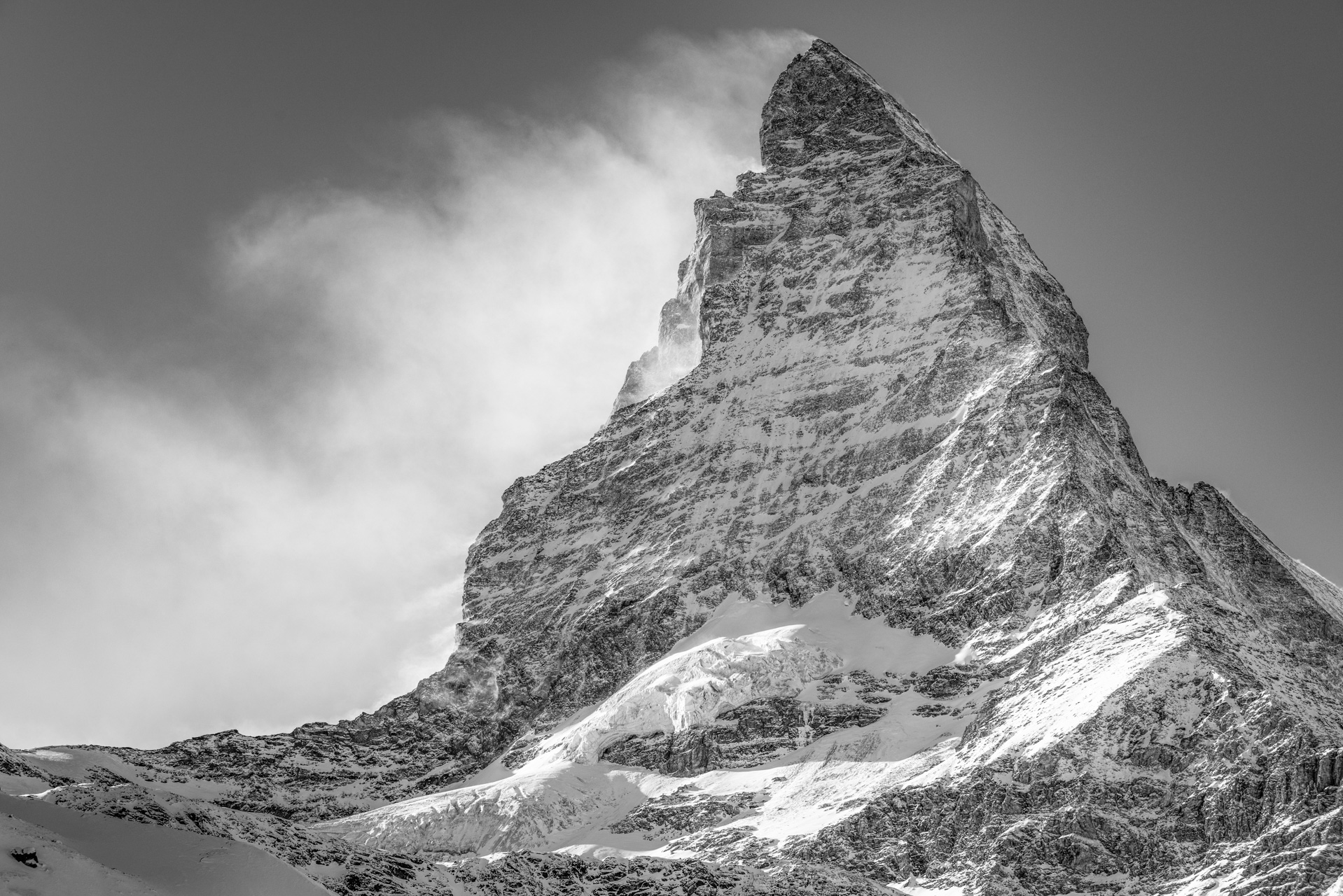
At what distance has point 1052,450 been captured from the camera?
180125 mm

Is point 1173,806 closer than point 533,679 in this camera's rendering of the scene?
Yes

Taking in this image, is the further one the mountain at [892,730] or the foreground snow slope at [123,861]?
the mountain at [892,730]

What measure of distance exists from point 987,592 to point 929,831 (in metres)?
41.6

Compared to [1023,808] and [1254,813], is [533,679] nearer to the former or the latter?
[1023,808]

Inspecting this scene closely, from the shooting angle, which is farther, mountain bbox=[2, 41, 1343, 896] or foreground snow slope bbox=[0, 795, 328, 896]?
mountain bbox=[2, 41, 1343, 896]

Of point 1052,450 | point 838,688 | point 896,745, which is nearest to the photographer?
point 896,745

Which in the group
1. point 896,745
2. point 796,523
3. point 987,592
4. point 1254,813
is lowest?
point 1254,813

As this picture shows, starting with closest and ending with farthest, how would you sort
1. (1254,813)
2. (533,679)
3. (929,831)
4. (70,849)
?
(70,849), (1254,813), (929,831), (533,679)

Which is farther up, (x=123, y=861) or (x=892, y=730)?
(x=892, y=730)

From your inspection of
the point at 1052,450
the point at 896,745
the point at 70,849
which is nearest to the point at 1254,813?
the point at 896,745

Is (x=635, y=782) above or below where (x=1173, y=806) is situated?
above

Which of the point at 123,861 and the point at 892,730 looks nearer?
the point at 123,861

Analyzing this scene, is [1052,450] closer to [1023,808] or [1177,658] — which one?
[1177,658]

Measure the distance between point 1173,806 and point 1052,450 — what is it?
195 ft
